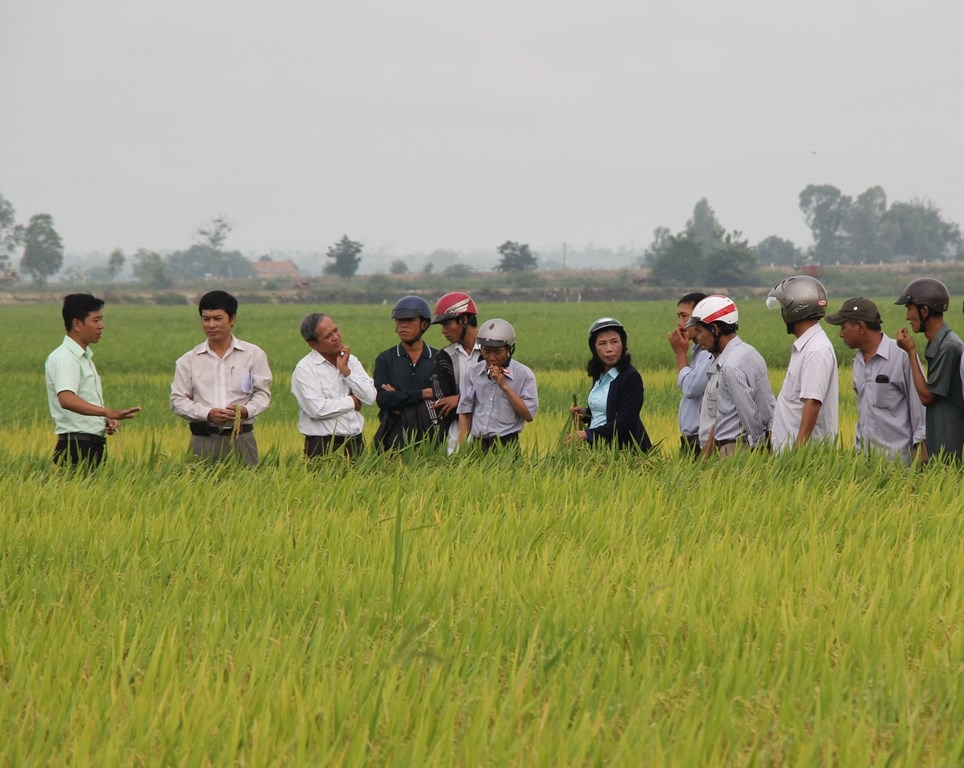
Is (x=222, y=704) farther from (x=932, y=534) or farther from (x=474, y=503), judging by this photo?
(x=932, y=534)

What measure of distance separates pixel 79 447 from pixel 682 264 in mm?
86185

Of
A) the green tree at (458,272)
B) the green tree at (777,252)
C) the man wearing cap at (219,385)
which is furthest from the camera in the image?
the green tree at (777,252)

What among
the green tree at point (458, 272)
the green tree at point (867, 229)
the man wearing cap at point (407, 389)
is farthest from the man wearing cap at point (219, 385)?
the green tree at point (867, 229)

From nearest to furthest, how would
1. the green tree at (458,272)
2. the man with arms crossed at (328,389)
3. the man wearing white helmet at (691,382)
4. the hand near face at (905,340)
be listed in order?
the hand near face at (905,340)
the man with arms crossed at (328,389)
the man wearing white helmet at (691,382)
the green tree at (458,272)

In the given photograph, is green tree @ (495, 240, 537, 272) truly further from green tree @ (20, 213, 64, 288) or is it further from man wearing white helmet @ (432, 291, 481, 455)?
man wearing white helmet @ (432, 291, 481, 455)

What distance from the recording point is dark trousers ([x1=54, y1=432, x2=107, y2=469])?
643 centimetres

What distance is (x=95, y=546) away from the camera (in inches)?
173

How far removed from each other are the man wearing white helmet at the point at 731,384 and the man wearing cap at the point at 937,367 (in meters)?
0.75

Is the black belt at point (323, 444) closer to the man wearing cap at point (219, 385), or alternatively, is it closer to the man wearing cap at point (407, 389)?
the man wearing cap at point (407, 389)

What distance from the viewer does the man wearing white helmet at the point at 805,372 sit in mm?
5895

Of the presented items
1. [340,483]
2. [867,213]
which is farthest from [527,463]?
[867,213]

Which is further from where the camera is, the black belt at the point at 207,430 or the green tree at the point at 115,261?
the green tree at the point at 115,261

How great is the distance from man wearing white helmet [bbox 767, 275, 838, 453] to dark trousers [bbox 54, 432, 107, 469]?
3.70 meters

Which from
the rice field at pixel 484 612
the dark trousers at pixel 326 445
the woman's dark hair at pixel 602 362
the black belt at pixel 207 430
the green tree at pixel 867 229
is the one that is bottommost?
the rice field at pixel 484 612
